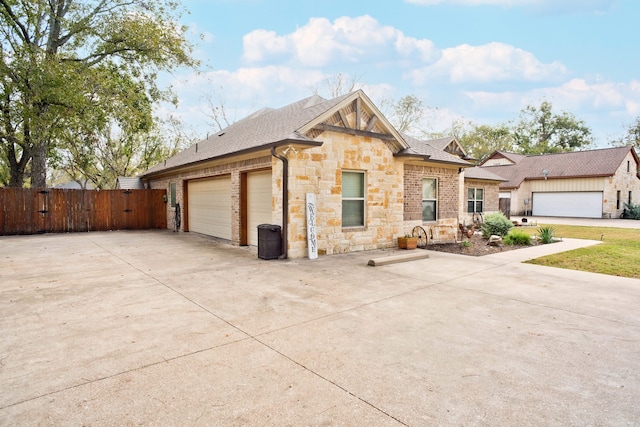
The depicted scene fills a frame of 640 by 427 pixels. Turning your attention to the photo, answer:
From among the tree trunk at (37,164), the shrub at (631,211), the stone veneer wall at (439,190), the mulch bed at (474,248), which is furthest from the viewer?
the shrub at (631,211)

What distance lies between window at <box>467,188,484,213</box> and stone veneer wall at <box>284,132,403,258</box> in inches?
372

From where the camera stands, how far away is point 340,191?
948cm

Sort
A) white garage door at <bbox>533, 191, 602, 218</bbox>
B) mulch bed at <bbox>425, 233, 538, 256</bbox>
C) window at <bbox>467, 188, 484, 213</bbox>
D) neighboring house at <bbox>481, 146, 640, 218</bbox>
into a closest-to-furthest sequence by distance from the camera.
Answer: mulch bed at <bbox>425, 233, 538, 256</bbox> < window at <bbox>467, 188, 484, 213</bbox> < neighboring house at <bbox>481, 146, 640, 218</bbox> < white garage door at <bbox>533, 191, 602, 218</bbox>

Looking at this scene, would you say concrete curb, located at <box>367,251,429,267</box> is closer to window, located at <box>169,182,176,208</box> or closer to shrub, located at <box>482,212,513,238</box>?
shrub, located at <box>482,212,513,238</box>

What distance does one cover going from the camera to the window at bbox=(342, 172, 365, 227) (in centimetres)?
977

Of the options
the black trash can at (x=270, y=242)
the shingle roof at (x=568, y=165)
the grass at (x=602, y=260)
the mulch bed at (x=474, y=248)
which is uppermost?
the shingle roof at (x=568, y=165)

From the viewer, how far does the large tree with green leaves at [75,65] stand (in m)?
14.2

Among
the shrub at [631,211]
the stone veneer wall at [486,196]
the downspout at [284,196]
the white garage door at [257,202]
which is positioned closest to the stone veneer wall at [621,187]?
Result: the shrub at [631,211]

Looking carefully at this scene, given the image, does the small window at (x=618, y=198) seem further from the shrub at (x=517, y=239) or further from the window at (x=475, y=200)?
the shrub at (x=517, y=239)

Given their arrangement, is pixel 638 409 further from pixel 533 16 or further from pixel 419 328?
pixel 533 16

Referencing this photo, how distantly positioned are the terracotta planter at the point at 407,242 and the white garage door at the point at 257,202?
4.10m

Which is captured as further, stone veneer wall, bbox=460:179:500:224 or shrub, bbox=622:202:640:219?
Answer: shrub, bbox=622:202:640:219

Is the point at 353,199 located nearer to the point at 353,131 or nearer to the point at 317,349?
the point at 353,131

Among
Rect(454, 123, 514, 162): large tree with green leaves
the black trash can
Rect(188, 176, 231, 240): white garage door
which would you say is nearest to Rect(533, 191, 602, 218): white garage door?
Rect(454, 123, 514, 162): large tree with green leaves
